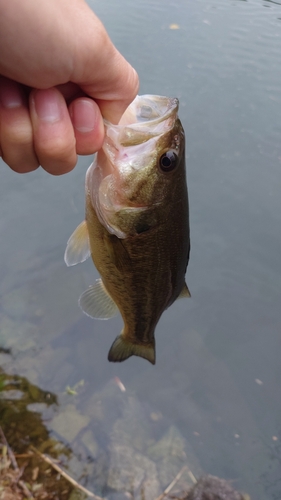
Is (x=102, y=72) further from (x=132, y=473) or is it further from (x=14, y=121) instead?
(x=132, y=473)

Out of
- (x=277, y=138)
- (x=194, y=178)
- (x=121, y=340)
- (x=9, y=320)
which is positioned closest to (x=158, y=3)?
(x=277, y=138)

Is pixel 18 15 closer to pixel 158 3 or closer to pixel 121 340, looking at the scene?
pixel 121 340

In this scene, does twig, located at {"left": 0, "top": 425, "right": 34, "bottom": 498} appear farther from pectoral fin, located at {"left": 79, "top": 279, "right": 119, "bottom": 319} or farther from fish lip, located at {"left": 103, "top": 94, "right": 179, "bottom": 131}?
fish lip, located at {"left": 103, "top": 94, "right": 179, "bottom": 131}

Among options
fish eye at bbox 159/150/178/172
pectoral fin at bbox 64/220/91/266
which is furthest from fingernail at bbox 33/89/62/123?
pectoral fin at bbox 64/220/91/266

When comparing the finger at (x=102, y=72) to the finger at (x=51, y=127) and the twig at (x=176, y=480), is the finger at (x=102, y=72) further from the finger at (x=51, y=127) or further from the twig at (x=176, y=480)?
the twig at (x=176, y=480)

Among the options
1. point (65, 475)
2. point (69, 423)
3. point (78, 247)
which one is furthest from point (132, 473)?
point (78, 247)

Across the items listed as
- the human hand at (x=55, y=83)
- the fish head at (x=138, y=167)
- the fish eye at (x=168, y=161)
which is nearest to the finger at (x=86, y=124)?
the human hand at (x=55, y=83)
